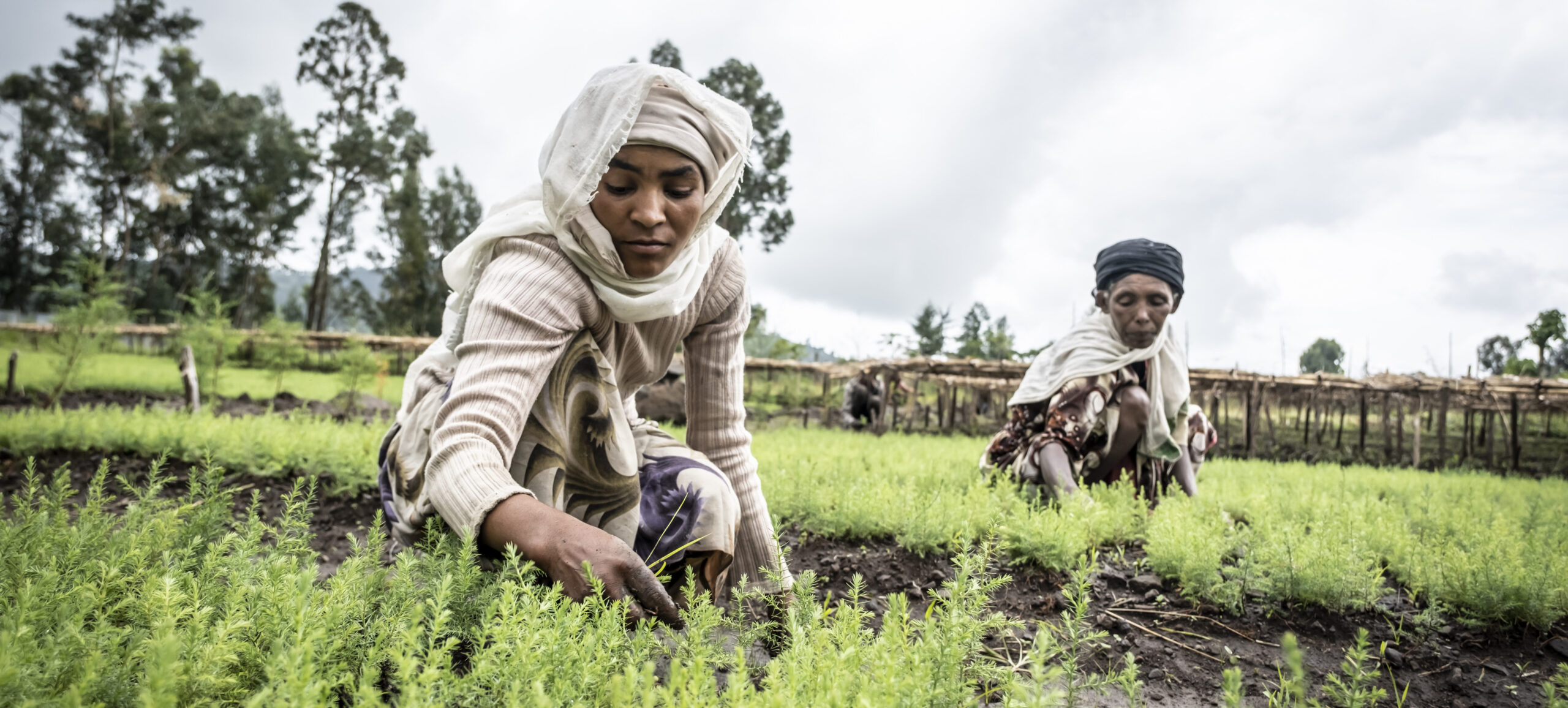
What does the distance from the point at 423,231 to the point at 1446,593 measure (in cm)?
4711

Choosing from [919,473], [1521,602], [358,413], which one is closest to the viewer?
[1521,602]

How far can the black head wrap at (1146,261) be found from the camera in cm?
402

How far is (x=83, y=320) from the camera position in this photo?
7906mm

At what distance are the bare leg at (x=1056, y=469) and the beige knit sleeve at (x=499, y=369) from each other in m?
2.95

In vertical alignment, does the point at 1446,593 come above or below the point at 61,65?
below

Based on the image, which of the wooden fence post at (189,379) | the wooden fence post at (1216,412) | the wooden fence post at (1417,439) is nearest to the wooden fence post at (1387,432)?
the wooden fence post at (1417,439)

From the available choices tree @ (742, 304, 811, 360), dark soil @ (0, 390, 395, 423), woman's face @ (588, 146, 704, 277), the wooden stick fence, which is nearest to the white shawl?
woman's face @ (588, 146, 704, 277)

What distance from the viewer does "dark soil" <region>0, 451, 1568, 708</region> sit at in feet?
6.90

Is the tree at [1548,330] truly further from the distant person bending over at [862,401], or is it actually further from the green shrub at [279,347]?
the green shrub at [279,347]

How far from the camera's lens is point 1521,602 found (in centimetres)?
245

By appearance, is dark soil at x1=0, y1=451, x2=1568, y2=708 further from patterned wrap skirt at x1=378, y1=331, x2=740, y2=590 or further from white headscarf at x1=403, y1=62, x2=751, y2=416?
white headscarf at x1=403, y1=62, x2=751, y2=416

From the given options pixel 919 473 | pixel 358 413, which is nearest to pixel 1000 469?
pixel 919 473

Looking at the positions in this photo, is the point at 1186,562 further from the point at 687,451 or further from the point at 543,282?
the point at 543,282

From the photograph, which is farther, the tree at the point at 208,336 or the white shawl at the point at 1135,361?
the tree at the point at 208,336
